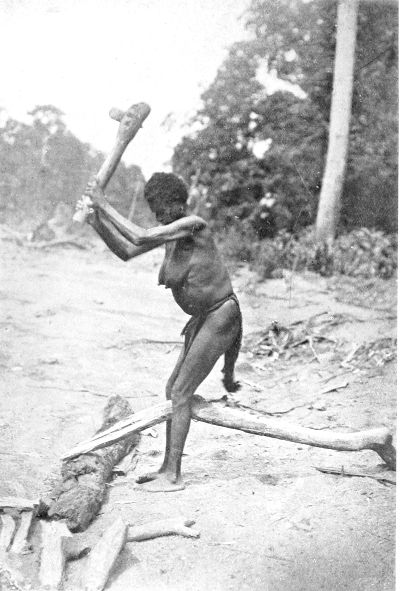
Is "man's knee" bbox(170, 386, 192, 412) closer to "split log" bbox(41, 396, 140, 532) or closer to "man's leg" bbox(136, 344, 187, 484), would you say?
"man's leg" bbox(136, 344, 187, 484)

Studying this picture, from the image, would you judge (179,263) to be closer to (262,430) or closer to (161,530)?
(262,430)

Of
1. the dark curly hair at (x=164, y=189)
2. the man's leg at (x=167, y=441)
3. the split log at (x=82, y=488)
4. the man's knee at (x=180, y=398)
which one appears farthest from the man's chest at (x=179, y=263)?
the split log at (x=82, y=488)

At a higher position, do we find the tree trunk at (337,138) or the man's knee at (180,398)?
the tree trunk at (337,138)

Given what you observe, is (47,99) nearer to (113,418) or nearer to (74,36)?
(74,36)

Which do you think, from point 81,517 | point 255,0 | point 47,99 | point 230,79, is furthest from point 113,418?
point 230,79

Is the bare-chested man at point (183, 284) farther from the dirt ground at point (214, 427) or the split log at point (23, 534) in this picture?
the split log at point (23, 534)

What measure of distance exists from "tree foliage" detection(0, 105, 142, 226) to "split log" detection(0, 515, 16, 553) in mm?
2438

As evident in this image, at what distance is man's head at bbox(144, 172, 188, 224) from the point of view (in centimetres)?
323

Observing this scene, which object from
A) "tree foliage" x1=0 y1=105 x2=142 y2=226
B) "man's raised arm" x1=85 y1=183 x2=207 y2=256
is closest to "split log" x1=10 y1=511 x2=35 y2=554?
"man's raised arm" x1=85 y1=183 x2=207 y2=256

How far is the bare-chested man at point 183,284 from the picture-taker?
3.08 metres

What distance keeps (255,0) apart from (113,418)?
9.72 feet

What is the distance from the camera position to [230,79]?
5.68 meters

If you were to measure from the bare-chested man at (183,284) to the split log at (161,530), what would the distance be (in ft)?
1.38

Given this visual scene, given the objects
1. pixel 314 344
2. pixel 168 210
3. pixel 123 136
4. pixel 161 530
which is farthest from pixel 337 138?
pixel 161 530
